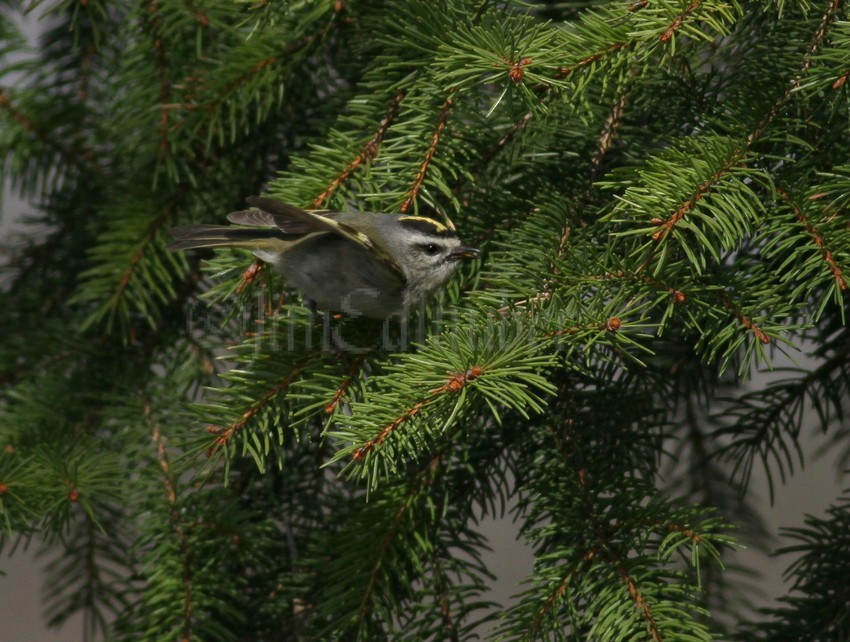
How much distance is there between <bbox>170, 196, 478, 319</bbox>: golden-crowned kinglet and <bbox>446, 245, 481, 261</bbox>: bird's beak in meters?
0.01

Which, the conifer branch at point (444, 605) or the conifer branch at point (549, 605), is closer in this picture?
the conifer branch at point (549, 605)

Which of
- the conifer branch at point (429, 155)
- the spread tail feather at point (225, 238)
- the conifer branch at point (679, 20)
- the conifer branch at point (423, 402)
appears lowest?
the spread tail feather at point (225, 238)

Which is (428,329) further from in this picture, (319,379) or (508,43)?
(508,43)

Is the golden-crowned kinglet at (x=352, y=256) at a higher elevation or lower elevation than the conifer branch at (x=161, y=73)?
lower

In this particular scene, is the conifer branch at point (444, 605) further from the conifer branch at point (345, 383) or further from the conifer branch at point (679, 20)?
the conifer branch at point (679, 20)

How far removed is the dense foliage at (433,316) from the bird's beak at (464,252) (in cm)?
2

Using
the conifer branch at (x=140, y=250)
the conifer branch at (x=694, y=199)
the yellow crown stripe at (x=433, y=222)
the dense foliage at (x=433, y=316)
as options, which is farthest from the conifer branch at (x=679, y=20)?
the conifer branch at (x=140, y=250)

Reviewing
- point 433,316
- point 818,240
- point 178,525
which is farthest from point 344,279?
point 818,240

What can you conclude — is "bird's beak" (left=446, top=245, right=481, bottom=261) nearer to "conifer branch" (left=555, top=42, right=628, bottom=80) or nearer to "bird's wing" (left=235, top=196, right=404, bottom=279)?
"bird's wing" (left=235, top=196, right=404, bottom=279)

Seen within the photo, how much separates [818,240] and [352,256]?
695mm

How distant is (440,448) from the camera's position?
44.9 inches

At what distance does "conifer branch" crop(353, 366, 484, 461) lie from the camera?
2.99ft

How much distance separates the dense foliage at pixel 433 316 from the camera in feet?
3.14

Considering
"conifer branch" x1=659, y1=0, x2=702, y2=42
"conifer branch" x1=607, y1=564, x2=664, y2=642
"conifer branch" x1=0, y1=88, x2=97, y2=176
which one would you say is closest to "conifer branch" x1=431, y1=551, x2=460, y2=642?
"conifer branch" x1=607, y1=564, x2=664, y2=642
